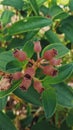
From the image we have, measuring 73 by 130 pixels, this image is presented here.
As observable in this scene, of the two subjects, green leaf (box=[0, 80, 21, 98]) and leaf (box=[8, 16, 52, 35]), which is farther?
leaf (box=[8, 16, 52, 35])

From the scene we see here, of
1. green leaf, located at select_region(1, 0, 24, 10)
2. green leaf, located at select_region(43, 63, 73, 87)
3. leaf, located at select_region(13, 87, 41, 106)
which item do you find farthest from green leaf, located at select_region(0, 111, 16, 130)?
green leaf, located at select_region(1, 0, 24, 10)

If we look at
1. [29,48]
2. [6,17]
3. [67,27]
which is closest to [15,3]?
[6,17]

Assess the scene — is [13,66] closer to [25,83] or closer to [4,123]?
[25,83]

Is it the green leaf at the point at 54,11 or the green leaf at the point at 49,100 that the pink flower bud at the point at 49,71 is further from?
the green leaf at the point at 54,11

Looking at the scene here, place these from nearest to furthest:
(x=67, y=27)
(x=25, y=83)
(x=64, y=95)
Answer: (x=25, y=83) → (x=64, y=95) → (x=67, y=27)

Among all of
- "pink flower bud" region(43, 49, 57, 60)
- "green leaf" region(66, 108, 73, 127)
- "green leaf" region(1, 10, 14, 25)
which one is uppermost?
"pink flower bud" region(43, 49, 57, 60)

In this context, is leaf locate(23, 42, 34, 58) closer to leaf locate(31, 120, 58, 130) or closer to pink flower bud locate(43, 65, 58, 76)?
pink flower bud locate(43, 65, 58, 76)

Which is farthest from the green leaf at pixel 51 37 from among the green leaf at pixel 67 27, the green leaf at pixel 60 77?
the green leaf at pixel 60 77
